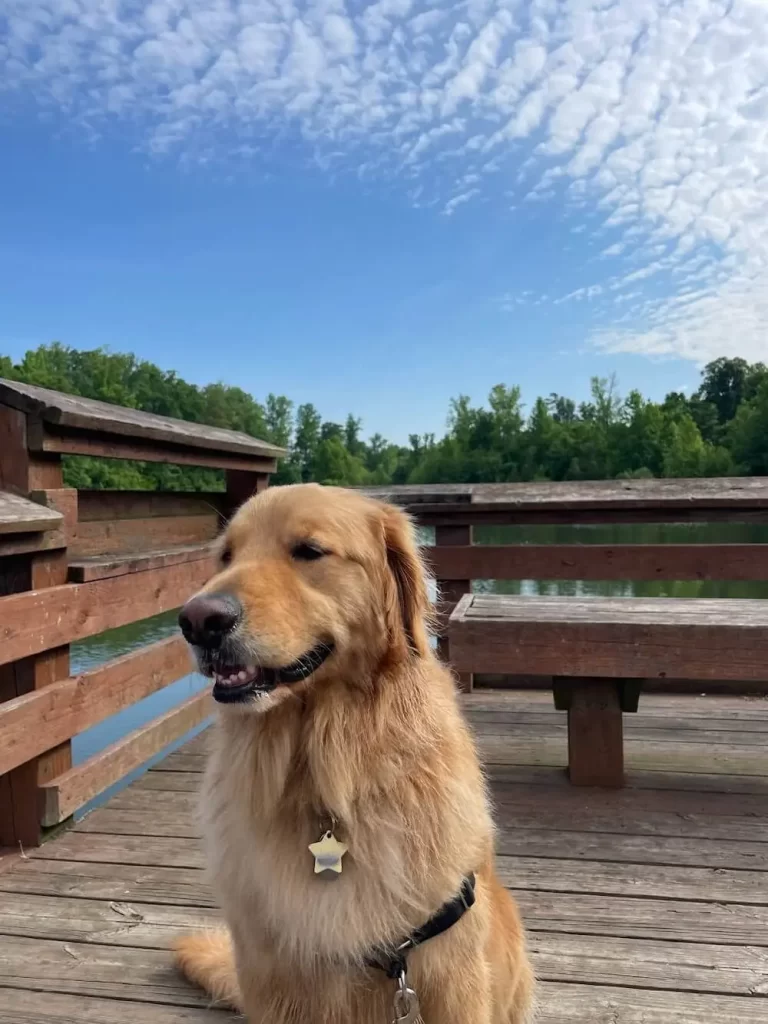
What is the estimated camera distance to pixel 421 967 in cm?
141

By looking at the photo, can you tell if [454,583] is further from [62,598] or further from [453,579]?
[62,598]

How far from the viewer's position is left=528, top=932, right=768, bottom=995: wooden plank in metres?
1.88

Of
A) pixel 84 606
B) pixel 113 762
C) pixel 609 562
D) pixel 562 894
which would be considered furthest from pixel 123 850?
pixel 609 562

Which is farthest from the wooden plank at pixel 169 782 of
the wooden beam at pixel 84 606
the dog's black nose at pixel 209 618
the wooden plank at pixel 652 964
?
the dog's black nose at pixel 209 618

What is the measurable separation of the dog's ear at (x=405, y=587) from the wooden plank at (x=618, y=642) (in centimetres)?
135

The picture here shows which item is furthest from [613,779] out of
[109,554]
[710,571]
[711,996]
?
[109,554]

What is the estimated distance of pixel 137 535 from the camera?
12.2 feet

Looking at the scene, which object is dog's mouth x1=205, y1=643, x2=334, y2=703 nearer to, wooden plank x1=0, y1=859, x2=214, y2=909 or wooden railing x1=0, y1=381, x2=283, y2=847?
wooden railing x1=0, y1=381, x2=283, y2=847

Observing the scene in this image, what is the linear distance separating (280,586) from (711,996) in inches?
61.9

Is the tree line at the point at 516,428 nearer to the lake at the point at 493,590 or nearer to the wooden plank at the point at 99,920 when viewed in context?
the lake at the point at 493,590

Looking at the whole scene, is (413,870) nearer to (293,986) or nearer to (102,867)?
(293,986)

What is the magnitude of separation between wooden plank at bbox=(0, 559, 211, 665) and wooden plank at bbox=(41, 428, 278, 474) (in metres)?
0.53

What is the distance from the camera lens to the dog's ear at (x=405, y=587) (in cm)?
163

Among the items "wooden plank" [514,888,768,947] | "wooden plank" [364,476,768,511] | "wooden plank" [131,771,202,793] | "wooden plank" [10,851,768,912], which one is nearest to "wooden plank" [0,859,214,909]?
"wooden plank" [10,851,768,912]
